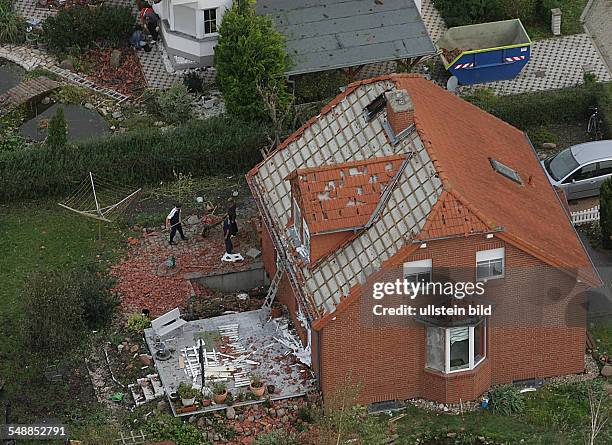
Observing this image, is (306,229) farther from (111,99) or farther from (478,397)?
(111,99)

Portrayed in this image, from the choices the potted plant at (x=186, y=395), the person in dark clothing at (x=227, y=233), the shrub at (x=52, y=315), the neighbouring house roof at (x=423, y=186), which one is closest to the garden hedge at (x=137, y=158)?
the person in dark clothing at (x=227, y=233)

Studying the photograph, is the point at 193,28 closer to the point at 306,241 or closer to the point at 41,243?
the point at 41,243

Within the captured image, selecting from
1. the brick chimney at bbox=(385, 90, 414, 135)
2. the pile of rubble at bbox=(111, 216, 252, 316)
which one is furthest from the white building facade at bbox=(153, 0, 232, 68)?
the brick chimney at bbox=(385, 90, 414, 135)

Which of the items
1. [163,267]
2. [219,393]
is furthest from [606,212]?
[163,267]

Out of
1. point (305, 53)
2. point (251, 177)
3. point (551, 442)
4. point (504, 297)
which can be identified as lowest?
point (551, 442)

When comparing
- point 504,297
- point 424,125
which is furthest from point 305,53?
point 504,297
